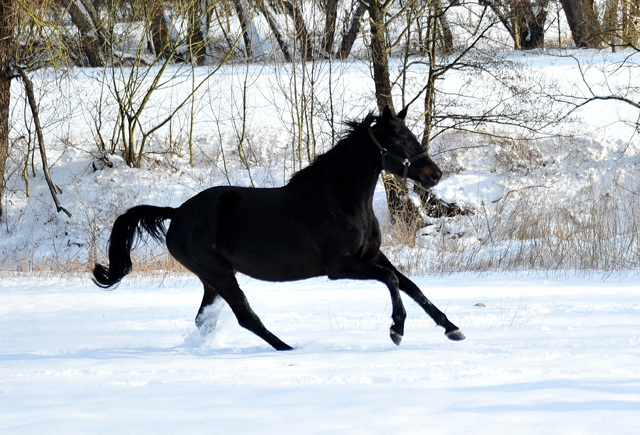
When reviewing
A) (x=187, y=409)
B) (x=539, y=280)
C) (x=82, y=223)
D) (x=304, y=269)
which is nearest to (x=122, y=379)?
(x=187, y=409)

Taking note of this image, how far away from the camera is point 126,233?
15.8ft

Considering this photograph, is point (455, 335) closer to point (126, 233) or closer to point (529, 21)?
point (126, 233)

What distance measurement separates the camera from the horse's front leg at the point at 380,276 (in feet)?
12.5

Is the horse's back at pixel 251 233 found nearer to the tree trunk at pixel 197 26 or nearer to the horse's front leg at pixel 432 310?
the horse's front leg at pixel 432 310

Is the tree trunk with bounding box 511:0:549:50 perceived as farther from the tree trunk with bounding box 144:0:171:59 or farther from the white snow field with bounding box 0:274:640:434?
the white snow field with bounding box 0:274:640:434

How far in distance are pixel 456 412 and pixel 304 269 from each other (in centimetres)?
198

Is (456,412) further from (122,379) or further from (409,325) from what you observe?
(409,325)

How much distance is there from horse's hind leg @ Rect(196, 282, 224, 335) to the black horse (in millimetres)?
34

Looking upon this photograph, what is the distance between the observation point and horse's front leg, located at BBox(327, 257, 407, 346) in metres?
3.80

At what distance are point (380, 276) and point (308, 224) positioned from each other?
0.57 metres

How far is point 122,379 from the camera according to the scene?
301 centimetres

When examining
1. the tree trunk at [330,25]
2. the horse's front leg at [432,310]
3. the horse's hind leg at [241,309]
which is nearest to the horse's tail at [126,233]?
the horse's hind leg at [241,309]

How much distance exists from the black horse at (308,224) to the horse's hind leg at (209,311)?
0.03 metres

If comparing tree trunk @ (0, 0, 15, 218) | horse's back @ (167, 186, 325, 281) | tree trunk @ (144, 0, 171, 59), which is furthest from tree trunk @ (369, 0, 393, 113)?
horse's back @ (167, 186, 325, 281)
